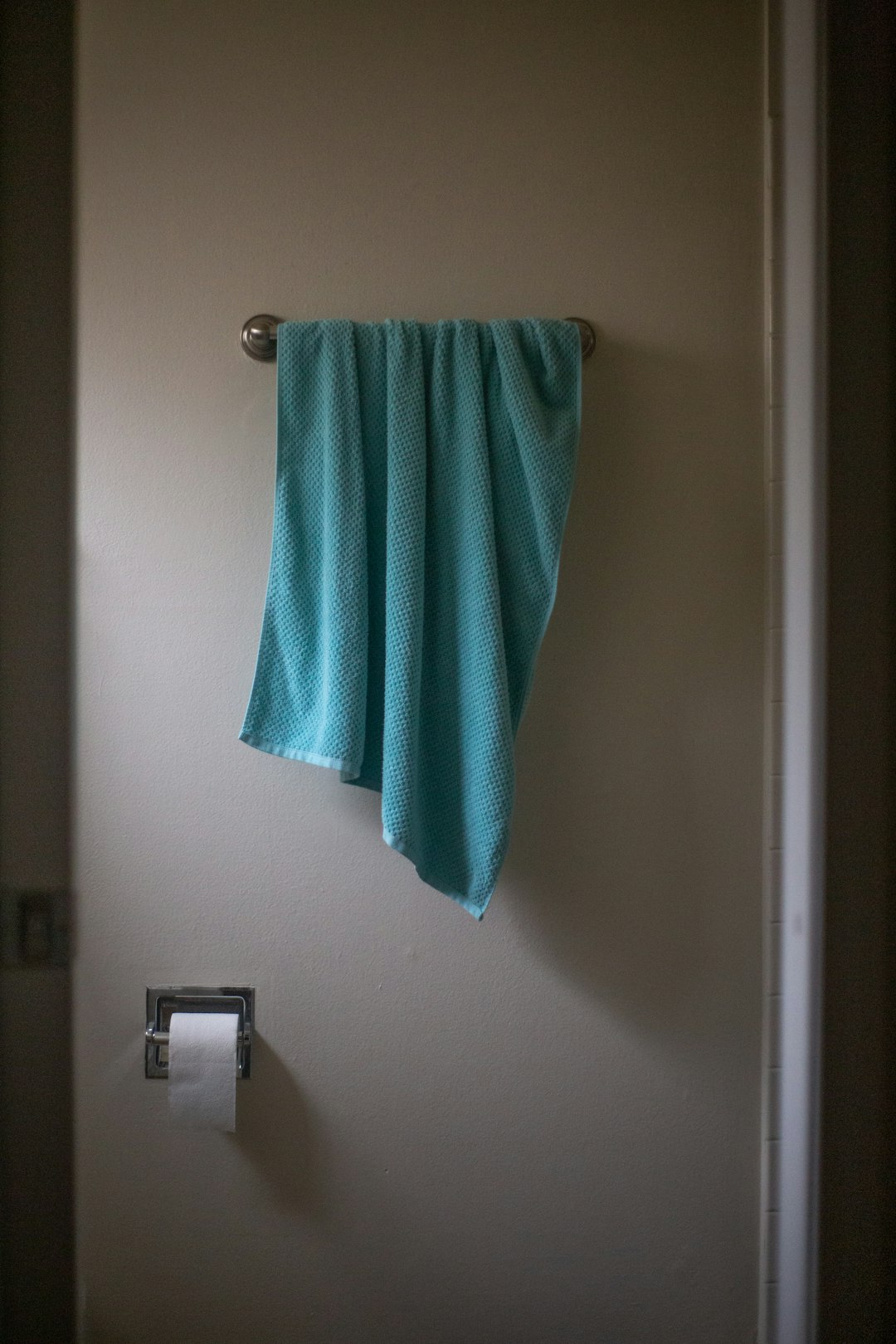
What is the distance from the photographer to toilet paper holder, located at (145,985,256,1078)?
988 millimetres

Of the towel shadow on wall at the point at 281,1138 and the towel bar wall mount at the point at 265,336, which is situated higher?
the towel bar wall mount at the point at 265,336

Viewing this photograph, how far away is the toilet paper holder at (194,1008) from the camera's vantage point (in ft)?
3.24

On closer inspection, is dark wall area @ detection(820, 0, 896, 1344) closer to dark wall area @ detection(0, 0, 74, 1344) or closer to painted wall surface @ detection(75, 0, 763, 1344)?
painted wall surface @ detection(75, 0, 763, 1344)

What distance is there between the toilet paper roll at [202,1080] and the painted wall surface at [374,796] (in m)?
0.06

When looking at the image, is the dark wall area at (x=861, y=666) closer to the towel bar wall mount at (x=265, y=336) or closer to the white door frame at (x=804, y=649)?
the white door frame at (x=804, y=649)

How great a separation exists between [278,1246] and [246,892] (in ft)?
1.61

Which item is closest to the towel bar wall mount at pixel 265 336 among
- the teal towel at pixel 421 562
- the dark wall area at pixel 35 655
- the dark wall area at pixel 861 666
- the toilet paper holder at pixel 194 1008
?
the teal towel at pixel 421 562

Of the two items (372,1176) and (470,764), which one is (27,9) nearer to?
(470,764)

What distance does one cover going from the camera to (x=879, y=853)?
53 centimetres

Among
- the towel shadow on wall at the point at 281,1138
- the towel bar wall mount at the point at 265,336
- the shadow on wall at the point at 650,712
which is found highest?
the towel bar wall mount at the point at 265,336

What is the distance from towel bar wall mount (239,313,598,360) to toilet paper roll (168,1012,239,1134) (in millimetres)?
920

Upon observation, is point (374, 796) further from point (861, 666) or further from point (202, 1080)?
point (861, 666)

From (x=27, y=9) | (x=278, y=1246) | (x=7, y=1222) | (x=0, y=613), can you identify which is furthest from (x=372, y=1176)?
(x=27, y=9)

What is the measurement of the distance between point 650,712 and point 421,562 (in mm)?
391
